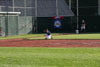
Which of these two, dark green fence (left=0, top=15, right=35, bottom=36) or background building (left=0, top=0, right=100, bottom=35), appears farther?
background building (left=0, top=0, right=100, bottom=35)

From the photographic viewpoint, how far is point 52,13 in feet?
151

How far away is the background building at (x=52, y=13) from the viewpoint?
42594 mm

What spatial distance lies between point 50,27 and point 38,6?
384 cm

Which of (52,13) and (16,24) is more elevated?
(52,13)

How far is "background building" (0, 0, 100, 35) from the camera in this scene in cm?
4259

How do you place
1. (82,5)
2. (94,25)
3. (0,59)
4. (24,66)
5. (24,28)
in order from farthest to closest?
1. (82,5)
2. (94,25)
3. (24,28)
4. (0,59)
5. (24,66)

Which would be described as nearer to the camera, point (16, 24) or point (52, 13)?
point (16, 24)

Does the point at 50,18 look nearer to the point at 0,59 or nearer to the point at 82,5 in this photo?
the point at 82,5

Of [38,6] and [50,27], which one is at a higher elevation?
[38,6]

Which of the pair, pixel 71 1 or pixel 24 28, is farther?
pixel 71 1

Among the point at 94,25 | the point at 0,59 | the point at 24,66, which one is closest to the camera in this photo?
the point at 24,66

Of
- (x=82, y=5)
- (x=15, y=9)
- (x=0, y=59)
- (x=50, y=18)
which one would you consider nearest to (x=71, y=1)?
(x=82, y=5)

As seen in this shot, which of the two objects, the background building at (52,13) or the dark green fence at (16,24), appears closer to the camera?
the dark green fence at (16,24)

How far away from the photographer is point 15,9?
4384cm
